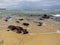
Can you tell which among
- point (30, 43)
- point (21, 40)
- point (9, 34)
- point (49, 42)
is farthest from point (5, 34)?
point (49, 42)

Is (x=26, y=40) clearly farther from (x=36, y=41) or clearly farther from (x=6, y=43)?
(x=6, y=43)

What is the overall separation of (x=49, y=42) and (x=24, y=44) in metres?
1.17

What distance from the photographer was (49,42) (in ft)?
26.3

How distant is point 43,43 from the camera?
7914 millimetres

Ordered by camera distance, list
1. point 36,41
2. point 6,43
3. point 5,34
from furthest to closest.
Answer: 1. point 5,34
2. point 36,41
3. point 6,43

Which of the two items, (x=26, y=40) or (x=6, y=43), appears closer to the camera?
(x=6, y=43)

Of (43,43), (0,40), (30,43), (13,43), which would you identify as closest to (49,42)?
(43,43)

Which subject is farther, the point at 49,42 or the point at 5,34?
Answer: the point at 5,34

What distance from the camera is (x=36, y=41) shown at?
820cm

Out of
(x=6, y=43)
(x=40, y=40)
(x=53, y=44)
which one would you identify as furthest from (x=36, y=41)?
(x=6, y=43)

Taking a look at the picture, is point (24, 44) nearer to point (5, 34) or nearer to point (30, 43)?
point (30, 43)

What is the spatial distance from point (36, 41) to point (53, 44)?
0.88 meters

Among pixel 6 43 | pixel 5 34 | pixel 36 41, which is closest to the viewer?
pixel 6 43

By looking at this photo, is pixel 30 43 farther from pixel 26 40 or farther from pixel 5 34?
pixel 5 34
